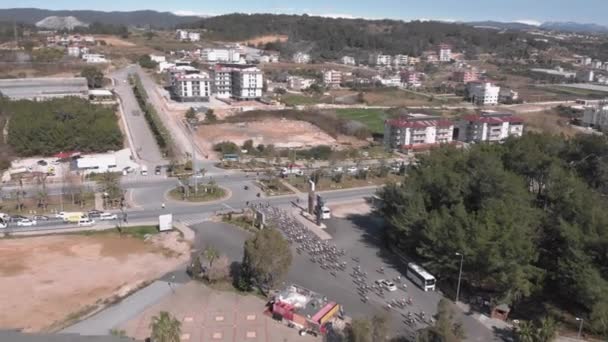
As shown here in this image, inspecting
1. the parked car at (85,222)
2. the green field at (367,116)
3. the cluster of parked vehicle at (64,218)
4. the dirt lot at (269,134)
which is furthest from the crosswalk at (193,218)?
the green field at (367,116)

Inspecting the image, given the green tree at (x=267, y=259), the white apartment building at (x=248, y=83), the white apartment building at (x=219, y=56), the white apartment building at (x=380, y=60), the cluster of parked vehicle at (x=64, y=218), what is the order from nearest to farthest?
the green tree at (x=267, y=259) → the cluster of parked vehicle at (x=64, y=218) → the white apartment building at (x=248, y=83) → the white apartment building at (x=219, y=56) → the white apartment building at (x=380, y=60)

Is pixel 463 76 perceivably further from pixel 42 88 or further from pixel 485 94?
pixel 42 88

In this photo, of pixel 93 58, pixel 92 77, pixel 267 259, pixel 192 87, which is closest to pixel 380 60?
pixel 93 58

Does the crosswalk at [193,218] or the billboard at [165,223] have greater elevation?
the billboard at [165,223]

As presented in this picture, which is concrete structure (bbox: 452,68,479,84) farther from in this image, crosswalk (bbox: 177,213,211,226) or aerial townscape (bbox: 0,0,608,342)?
crosswalk (bbox: 177,213,211,226)

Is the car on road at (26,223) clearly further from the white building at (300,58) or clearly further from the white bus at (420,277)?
the white building at (300,58)

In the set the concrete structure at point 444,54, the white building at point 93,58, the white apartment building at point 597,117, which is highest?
the concrete structure at point 444,54

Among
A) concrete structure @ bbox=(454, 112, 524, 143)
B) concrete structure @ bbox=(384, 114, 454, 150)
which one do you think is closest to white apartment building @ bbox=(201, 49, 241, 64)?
concrete structure @ bbox=(384, 114, 454, 150)
